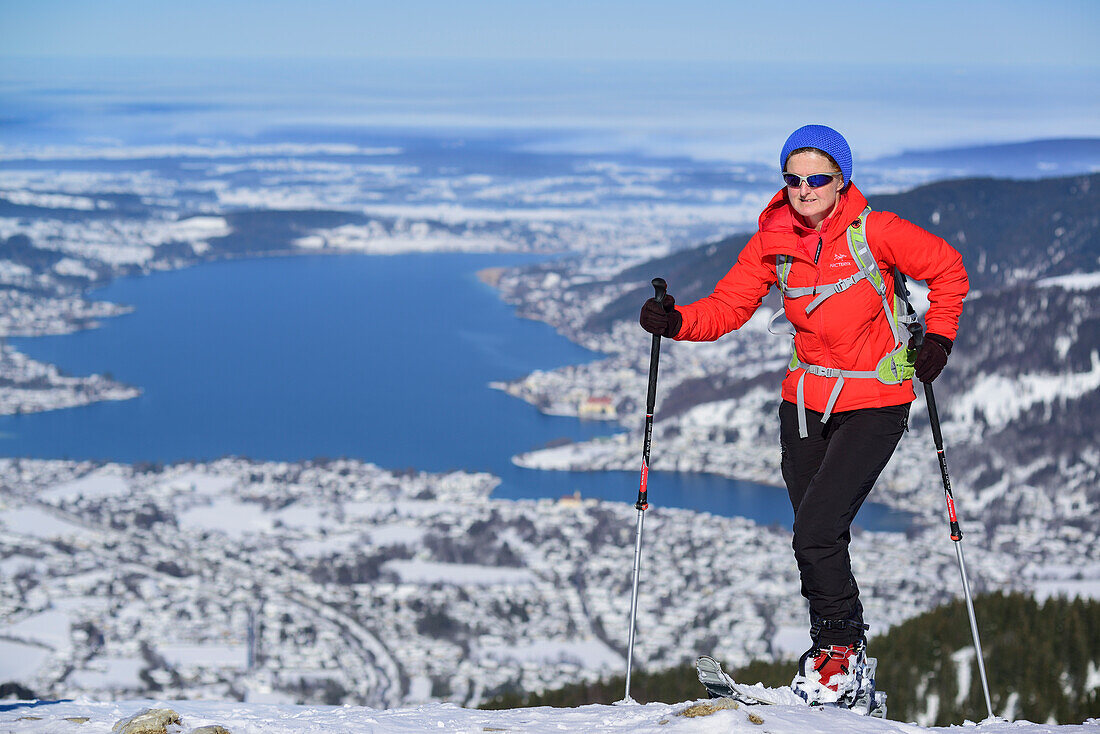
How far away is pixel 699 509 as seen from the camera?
217 ft

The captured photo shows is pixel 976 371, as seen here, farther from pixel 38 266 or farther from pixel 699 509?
pixel 38 266

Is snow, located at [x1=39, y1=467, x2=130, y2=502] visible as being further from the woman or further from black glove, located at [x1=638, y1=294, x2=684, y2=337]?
the woman

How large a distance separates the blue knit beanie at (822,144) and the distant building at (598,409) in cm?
8737

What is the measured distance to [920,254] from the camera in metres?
4.71

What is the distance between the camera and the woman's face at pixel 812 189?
4.72 m

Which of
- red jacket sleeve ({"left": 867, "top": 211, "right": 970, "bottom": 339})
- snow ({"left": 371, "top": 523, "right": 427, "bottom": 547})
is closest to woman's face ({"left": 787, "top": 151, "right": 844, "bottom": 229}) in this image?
red jacket sleeve ({"left": 867, "top": 211, "right": 970, "bottom": 339})

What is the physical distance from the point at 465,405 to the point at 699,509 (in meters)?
33.7

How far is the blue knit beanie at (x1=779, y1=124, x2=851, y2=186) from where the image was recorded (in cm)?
471

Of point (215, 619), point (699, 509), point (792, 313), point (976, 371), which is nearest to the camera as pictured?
point (792, 313)

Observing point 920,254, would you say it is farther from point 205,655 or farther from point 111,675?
point 205,655

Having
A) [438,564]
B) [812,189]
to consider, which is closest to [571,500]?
[438,564]

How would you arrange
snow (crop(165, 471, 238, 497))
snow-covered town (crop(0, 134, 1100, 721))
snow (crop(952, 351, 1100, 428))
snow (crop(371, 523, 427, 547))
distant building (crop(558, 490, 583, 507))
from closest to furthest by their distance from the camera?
1. snow-covered town (crop(0, 134, 1100, 721))
2. snow (crop(371, 523, 427, 547))
3. distant building (crop(558, 490, 583, 507))
4. snow (crop(165, 471, 238, 497))
5. snow (crop(952, 351, 1100, 428))

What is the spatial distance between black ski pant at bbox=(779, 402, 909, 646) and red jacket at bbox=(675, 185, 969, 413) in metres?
0.09

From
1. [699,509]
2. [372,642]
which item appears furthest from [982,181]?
[372,642]
